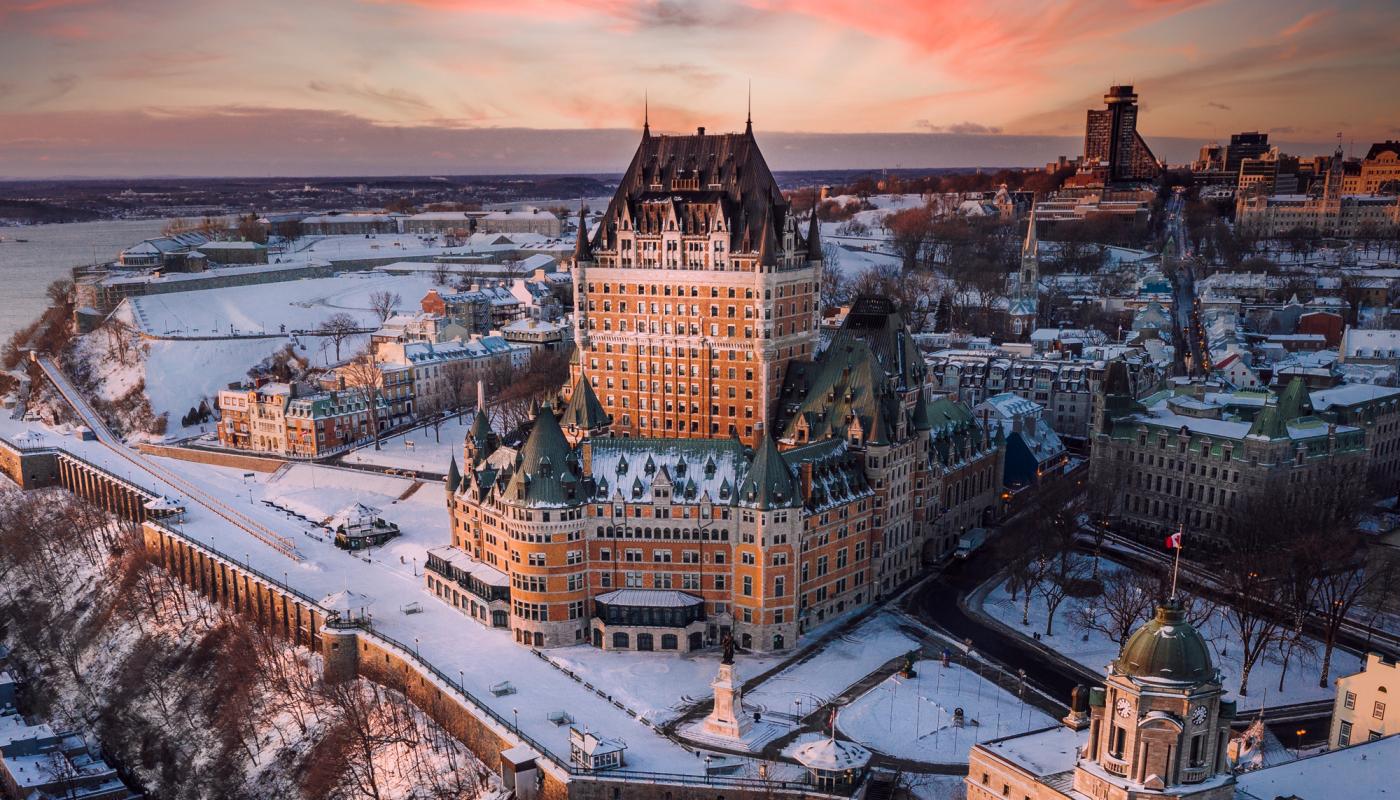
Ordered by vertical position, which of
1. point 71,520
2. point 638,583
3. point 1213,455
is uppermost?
point 1213,455

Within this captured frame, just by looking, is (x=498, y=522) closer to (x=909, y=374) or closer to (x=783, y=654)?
(x=783, y=654)

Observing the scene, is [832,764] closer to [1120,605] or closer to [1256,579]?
[1120,605]

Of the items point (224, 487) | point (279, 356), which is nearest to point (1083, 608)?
point (224, 487)

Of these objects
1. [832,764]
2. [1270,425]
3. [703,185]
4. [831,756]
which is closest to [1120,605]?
[1270,425]

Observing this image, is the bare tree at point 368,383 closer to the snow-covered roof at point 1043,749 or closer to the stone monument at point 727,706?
the stone monument at point 727,706

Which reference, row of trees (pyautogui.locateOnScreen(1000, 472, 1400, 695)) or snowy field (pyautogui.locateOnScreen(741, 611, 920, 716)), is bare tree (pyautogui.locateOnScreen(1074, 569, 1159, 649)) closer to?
row of trees (pyautogui.locateOnScreen(1000, 472, 1400, 695))
